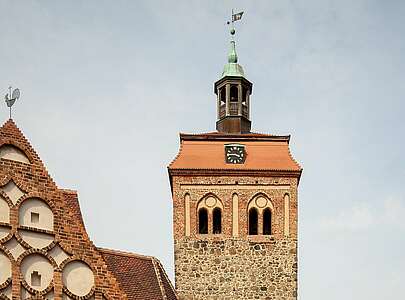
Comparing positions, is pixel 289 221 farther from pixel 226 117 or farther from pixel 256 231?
pixel 226 117

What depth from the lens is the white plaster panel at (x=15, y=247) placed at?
14.5 meters

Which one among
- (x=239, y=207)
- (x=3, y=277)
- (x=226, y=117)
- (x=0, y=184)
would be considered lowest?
(x=3, y=277)

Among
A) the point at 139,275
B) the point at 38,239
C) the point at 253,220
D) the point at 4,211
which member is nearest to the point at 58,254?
the point at 38,239

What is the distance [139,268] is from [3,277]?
655cm

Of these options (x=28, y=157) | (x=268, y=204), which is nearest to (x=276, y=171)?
A: (x=268, y=204)

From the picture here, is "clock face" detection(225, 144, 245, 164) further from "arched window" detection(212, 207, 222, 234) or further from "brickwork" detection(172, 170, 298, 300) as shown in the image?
"arched window" detection(212, 207, 222, 234)

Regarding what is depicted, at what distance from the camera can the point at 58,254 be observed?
14.9 m

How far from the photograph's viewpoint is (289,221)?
2634cm

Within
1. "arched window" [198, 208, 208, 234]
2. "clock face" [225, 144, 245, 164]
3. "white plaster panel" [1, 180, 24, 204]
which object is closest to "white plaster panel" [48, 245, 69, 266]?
"white plaster panel" [1, 180, 24, 204]

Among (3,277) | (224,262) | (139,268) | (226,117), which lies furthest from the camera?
(226,117)

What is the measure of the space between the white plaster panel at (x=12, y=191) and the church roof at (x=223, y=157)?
11.6m

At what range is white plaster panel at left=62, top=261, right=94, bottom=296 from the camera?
14.8 metres

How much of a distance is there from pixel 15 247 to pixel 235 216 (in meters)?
12.4

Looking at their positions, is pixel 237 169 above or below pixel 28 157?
above
